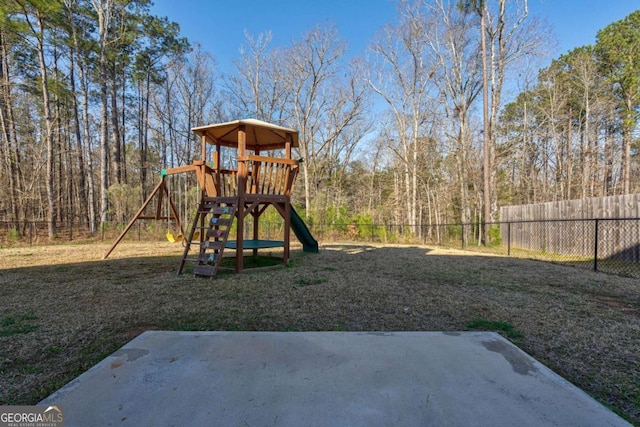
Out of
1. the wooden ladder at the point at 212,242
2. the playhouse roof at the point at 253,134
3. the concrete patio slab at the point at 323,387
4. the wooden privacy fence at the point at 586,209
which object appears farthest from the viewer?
the wooden privacy fence at the point at 586,209

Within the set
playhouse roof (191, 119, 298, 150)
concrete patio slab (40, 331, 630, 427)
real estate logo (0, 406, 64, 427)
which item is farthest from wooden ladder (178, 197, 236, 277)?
real estate logo (0, 406, 64, 427)

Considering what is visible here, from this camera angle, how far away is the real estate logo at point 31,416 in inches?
56.7

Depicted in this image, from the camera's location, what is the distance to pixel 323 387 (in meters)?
1.66

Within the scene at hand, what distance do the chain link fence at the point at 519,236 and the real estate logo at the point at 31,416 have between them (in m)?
7.75

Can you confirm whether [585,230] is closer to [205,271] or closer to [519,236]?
[519,236]

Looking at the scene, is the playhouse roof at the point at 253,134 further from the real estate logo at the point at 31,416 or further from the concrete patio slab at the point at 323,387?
the real estate logo at the point at 31,416

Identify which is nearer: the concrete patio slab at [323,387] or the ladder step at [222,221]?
the concrete patio slab at [323,387]

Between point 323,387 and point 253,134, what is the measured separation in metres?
6.12

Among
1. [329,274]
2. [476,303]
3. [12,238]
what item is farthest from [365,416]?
[12,238]

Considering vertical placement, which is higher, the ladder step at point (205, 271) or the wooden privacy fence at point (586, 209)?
the wooden privacy fence at point (586, 209)

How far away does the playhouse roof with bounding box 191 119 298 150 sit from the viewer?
19.5ft

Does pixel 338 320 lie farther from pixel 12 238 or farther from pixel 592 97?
pixel 592 97

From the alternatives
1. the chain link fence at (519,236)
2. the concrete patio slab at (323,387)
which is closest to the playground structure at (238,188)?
the concrete patio slab at (323,387)

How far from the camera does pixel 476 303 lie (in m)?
3.75
